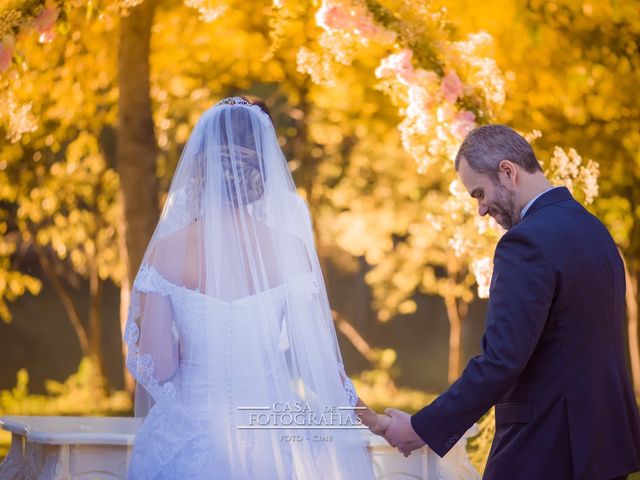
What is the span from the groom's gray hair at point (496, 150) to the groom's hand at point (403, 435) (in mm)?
868

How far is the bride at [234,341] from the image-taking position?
2967 mm

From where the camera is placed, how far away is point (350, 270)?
48.5 ft

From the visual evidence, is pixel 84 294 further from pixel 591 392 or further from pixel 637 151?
pixel 591 392

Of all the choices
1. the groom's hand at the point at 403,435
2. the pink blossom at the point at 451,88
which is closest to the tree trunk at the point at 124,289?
the pink blossom at the point at 451,88

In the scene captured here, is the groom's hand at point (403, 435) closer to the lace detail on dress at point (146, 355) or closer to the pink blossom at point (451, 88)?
the lace detail on dress at point (146, 355)

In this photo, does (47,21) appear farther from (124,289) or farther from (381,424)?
(124,289)

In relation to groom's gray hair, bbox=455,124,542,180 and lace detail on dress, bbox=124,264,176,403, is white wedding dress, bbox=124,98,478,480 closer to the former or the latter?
lace detail on dress, bbox=124,264,176,403

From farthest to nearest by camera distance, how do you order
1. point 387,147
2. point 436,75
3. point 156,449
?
1. point 387,147
2. point 436,75
3. point 156,449

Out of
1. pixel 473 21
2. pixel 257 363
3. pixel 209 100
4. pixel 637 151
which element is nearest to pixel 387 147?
pixel 209 100

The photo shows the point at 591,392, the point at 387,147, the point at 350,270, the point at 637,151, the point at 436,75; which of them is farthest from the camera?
the point at 350,270

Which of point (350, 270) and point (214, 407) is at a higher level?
point (214, 407)

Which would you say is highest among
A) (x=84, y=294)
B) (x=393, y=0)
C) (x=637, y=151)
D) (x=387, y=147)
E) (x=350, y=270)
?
(x=393, y=0)

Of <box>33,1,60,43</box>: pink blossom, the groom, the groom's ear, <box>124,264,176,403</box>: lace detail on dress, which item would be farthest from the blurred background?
the groom

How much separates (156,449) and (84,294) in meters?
15.9
